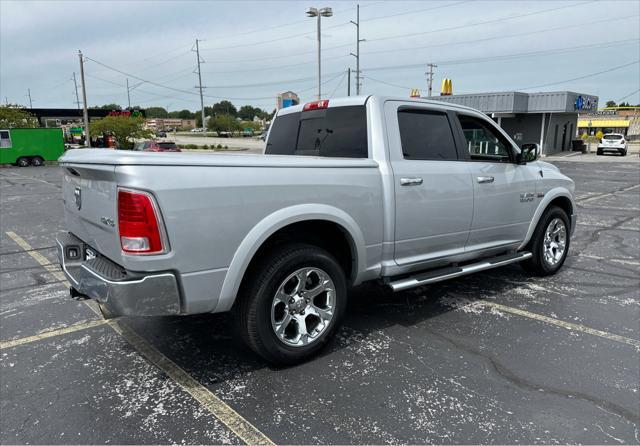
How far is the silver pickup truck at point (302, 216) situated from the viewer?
2.78 meters

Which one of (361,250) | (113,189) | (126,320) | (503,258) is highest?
(113,189)

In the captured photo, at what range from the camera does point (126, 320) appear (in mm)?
4332

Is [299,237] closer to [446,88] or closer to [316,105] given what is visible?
[316,105]

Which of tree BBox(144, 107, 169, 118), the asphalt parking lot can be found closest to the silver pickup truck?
the asphalt parking lot

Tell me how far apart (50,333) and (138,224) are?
6.75 feet

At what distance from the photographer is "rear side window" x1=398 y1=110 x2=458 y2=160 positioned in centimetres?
409

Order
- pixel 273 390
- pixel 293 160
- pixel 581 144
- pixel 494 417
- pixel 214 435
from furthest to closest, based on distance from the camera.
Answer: pixel 581 144 → pixel 293 160 → pixel 273 390 → pixel 494 417 → pixel 214 435

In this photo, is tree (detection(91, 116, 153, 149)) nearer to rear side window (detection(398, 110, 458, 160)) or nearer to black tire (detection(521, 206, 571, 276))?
black tire (detection(521, 206, 571, 276))

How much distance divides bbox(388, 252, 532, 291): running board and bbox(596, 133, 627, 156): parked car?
125 feet

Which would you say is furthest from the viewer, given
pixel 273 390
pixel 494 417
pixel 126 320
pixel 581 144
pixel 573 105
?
pixel 581 144

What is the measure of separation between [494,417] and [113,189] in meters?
2.64

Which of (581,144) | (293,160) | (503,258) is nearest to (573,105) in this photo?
(581,144)

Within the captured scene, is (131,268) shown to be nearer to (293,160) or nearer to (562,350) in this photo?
(293,160)

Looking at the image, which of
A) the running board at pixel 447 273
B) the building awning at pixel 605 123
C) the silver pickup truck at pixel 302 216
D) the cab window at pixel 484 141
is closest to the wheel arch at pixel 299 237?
the silver pickup truck at pixel 302 216
